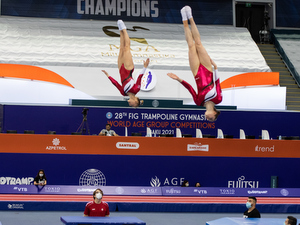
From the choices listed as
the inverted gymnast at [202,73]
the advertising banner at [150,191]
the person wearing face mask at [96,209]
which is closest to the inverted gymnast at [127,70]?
the inverted gymnast at [202,73]

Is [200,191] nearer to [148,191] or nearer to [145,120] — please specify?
[148,191]

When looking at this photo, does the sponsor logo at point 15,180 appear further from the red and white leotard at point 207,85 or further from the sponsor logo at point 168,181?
the red and white leotard at point 207,85

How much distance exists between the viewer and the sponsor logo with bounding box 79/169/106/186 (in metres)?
13.3

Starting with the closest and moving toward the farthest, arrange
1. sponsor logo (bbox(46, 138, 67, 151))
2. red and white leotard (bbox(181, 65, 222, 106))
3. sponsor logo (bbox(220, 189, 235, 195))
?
red and white leotard (bbox(181, 65, 222, 106)) < sponsor logo (bbox(46, 138, 67, 151)) < sponsor logo (bbox(220, 189, 235, 195))

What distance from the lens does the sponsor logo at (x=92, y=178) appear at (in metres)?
13.3

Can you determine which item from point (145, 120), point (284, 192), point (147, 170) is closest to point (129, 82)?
point (147, 170)

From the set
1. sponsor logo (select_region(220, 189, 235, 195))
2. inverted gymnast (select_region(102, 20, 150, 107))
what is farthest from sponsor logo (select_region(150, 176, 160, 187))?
inverted gymnast (select_region(102, 20, 150, 107))

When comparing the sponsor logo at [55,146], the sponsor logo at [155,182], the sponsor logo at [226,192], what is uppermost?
the sponsor logo at [55,146]

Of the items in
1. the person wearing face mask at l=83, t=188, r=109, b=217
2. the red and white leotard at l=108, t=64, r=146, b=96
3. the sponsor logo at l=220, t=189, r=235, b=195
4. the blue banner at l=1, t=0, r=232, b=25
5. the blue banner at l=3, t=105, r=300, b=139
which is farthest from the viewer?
the blue banner at l=1, t=0, r=232, b=25

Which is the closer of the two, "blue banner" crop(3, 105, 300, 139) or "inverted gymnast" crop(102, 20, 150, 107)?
"inverted gymnast" crop(102, 20, 150, 107)

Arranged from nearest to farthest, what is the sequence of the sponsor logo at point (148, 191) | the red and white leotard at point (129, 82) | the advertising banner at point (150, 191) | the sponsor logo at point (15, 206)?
1. the red and white leotard at point (129, 82)
2. the sponsor logo at point (15, 206)
3. the advertising banner at point (150, 191)
4. the sponsor logo at point (148, 191)

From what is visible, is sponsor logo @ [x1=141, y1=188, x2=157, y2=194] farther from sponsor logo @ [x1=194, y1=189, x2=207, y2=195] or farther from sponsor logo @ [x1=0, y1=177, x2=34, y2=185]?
sponsor logo @ [x1=0, y1=177, x2=34, y2=185]

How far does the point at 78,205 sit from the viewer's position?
1220cm

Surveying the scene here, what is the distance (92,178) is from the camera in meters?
13.4
